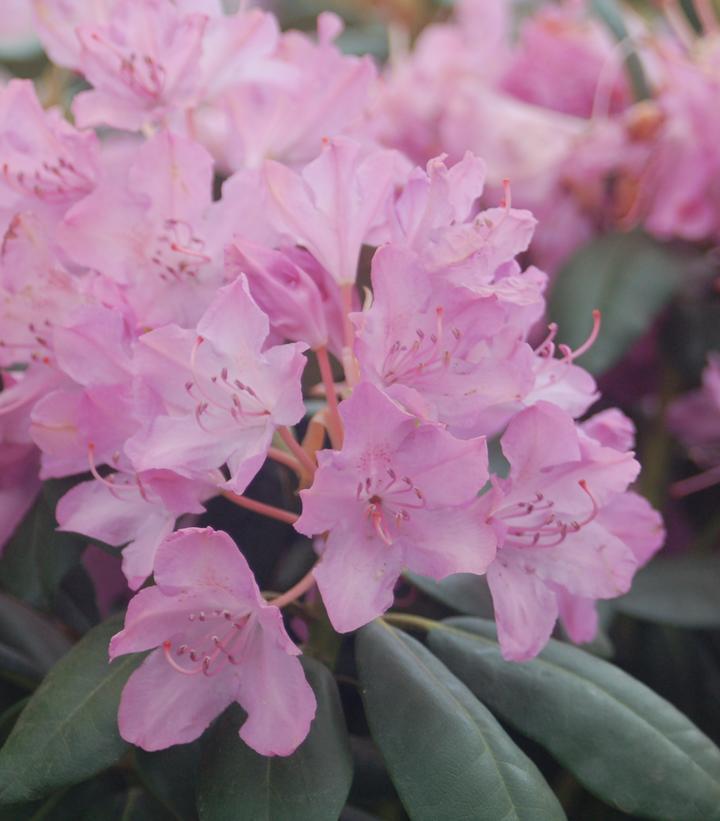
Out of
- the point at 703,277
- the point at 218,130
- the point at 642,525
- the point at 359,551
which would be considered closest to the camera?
the point at 359,551

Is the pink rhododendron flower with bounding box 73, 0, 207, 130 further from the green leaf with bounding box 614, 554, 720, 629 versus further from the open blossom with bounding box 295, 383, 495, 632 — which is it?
the green leaf with bounding box 614, 554, 720, 629

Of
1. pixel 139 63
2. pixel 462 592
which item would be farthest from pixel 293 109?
pixel 462 592

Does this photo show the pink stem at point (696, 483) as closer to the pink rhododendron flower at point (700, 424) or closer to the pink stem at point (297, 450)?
the pink rhododendron flower at point (700, 424)

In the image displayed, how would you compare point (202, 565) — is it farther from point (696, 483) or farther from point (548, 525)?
point (696, 483)

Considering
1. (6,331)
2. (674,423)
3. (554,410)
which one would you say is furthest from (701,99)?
(6,331)

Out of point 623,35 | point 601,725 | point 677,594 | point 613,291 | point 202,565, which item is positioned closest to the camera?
point 202,565

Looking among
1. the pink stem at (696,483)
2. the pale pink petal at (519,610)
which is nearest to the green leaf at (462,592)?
the pale pink petal at (519,610)

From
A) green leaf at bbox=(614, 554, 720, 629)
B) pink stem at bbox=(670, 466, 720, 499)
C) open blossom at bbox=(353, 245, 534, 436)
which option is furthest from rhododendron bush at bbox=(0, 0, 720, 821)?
pink stem at bbox=(670, 466, 720, 499)

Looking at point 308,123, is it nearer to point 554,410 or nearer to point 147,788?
point 554,410
